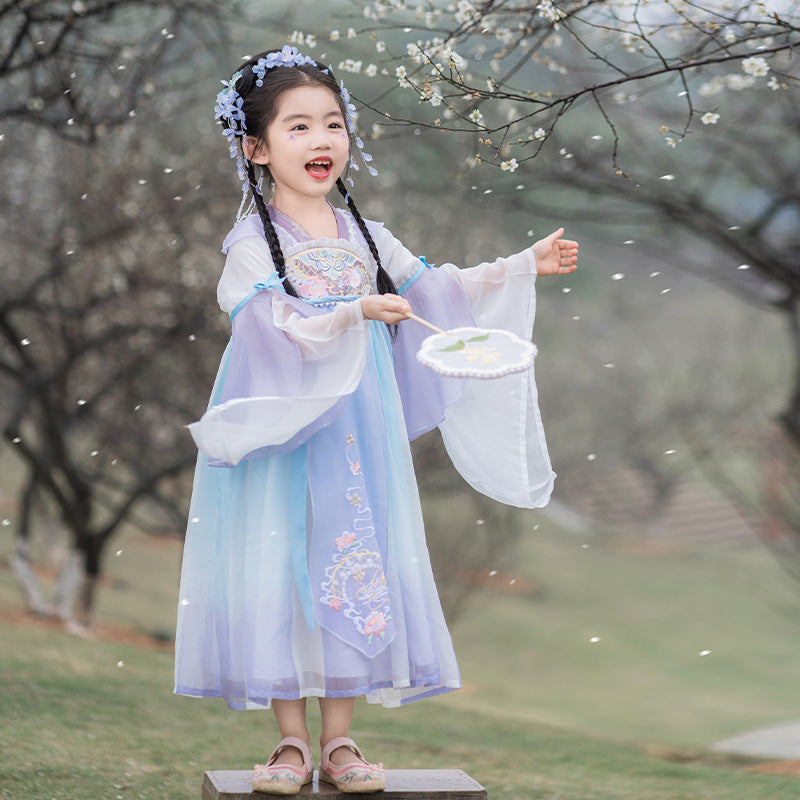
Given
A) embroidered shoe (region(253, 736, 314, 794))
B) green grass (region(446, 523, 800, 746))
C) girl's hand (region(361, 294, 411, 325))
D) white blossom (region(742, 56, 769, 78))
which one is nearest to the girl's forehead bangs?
girl's hand (region(361, 294, 411, 325))

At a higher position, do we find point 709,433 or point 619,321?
point 619,321

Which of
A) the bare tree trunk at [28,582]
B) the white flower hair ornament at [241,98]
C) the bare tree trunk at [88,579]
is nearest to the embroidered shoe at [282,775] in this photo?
the white flower hair ornament at [241,98]

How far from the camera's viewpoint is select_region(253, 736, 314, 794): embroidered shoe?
9.20 feet

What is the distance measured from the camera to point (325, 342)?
2820 mm

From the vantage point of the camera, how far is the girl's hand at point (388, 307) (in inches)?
106

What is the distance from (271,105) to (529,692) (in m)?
12.5

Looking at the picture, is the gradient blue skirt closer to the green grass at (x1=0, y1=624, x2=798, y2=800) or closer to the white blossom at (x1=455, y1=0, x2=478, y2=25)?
the green grass at (x1=0, y1=624, x2=798, y2=800)

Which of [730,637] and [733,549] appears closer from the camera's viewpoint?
[730,637]

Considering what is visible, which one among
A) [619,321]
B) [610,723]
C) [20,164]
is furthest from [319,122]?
[619,321]

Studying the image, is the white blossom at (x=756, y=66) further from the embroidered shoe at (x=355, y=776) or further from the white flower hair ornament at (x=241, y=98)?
the embroidered shoe at (x=355, y=776)

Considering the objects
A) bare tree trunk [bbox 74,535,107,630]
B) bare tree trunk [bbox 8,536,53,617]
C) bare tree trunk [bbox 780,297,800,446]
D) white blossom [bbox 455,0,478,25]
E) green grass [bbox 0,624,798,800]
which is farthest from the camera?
bare tree trunk [bbox 8,536,53,617]

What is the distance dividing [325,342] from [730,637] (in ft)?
56.1

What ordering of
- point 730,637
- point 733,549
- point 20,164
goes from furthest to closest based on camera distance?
point 733,549 < point 730,637 < point 20,164

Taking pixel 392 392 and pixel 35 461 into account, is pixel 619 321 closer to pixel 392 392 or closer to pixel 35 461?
pixel 35 461
